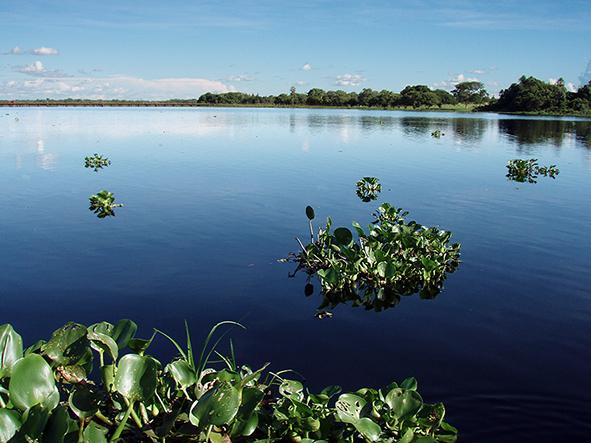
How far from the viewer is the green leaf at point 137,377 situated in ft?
12.9

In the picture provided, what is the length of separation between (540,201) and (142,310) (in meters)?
15.6

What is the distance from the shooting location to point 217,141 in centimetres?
3981

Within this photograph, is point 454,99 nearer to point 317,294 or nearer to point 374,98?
point 374,98

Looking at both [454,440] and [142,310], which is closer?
[454,440]

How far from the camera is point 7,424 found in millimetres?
3416

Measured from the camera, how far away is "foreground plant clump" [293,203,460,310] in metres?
9.51

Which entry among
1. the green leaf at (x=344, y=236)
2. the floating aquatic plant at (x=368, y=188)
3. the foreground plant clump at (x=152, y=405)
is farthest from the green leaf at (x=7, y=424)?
the floating aquatic plant at (x=368, y=188)

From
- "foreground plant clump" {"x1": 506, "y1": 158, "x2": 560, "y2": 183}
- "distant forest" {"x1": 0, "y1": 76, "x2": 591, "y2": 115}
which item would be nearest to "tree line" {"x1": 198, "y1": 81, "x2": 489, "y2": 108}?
"distant forest" {"x1": 0, "y1": 76, "x2": 591, "y2": 115}

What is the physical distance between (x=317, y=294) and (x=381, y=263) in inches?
53.4

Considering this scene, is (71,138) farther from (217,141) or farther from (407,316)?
(407,316)

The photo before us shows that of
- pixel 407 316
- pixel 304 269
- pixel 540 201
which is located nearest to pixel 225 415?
pixel 407 316

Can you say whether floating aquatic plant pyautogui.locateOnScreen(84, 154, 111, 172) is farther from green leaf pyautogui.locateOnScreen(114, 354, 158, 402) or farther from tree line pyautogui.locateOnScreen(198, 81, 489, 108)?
tree line pyautogui.locateOnScreen(198, 81, 489, 108)

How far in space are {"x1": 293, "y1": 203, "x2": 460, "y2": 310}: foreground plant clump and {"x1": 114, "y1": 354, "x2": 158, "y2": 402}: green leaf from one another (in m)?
5.41

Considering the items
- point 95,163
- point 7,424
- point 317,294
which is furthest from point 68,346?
point 95,163
